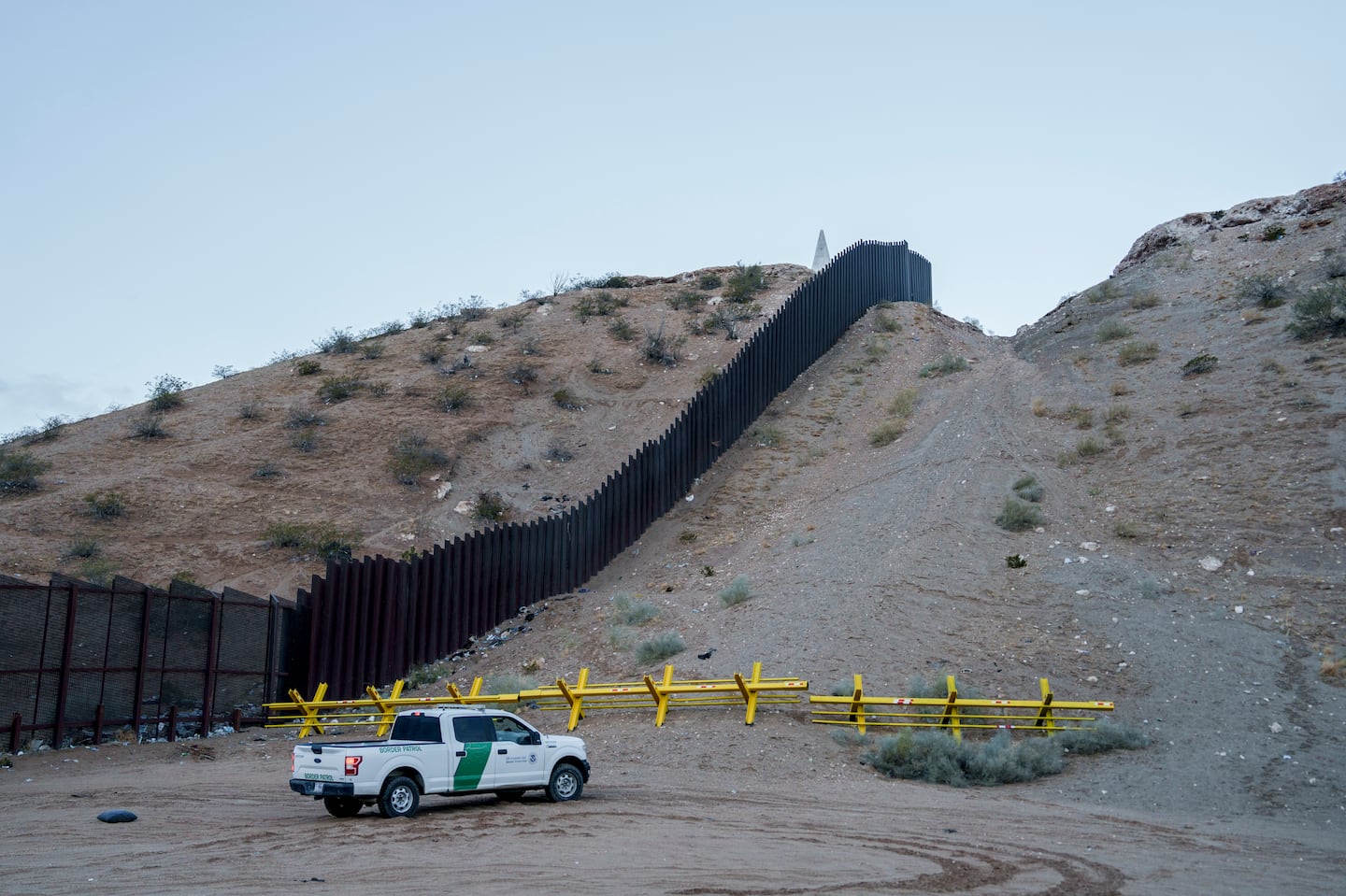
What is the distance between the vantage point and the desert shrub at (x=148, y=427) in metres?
32.0

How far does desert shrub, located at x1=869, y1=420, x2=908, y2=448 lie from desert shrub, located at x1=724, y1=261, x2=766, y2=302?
52.8 ft

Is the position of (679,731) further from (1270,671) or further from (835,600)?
(1270,671)

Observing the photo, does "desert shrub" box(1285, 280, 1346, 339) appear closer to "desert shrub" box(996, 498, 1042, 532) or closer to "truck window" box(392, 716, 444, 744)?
"desert shrub" box(996, 498, 1042, 532)

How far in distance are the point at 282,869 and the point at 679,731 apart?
7666 millimetres

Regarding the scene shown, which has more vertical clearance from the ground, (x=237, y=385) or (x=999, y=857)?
(x=237, y=385)

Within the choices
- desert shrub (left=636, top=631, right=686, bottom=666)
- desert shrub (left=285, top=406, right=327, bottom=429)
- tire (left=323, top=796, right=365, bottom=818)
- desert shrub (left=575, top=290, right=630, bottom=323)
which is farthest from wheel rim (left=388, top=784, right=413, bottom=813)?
desert shrub (left=575, top=290, right=630, bottom=323)

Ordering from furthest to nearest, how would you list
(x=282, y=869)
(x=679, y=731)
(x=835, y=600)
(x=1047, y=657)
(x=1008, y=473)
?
(x=1008, y=473), (x=835, y=600), (x=1047, y=657), (x=679, y=731), (x=282, y=869)

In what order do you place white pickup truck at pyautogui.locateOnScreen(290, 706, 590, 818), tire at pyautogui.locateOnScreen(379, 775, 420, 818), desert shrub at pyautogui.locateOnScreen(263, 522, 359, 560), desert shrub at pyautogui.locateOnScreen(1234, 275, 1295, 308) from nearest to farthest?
1. white pickup truck at pyautogui.locateOnScreen(290, 706, 590, 818)
2. tire at pyautogui.locateOnScreen(379, 775, 420, 818)
3. desert shrub at pyautogui.locateOnScreen(263, 522, 359, 560)
4. desert shrub at pyautogui.locateOnScreen(1234, 275, 1295, 308)

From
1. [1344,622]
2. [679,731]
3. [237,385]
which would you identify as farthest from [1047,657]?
[237,385]

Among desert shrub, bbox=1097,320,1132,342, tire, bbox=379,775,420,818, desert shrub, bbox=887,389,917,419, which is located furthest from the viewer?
desert shrub, bbox=1097,320,1132,342

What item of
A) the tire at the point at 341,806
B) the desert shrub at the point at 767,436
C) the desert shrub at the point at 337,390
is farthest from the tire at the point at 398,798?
the desert shrub at the point at 337,390

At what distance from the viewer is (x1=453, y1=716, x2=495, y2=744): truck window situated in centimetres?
1251

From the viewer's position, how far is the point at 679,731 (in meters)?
15.8

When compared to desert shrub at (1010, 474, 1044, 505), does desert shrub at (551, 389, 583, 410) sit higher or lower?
higher
